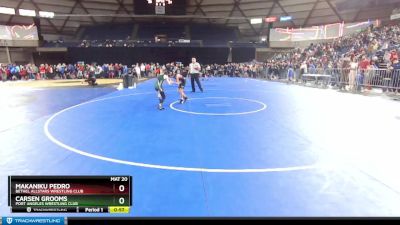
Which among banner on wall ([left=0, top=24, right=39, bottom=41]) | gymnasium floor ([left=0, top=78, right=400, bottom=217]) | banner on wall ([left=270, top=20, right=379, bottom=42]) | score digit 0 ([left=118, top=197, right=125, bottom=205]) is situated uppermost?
banner on wall ([left=270, top=20, right=379, bottom=42])

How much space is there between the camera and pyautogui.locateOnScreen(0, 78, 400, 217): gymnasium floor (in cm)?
208

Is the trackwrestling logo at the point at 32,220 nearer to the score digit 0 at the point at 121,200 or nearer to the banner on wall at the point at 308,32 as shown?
the score digit 0 at the point at 121,200

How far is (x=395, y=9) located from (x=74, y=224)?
33.3ft

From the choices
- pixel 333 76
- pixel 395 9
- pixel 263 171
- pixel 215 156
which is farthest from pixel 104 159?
pixel 333 76

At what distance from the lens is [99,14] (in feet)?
15.0

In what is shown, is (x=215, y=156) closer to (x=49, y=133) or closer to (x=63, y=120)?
(x=49, y=133)
